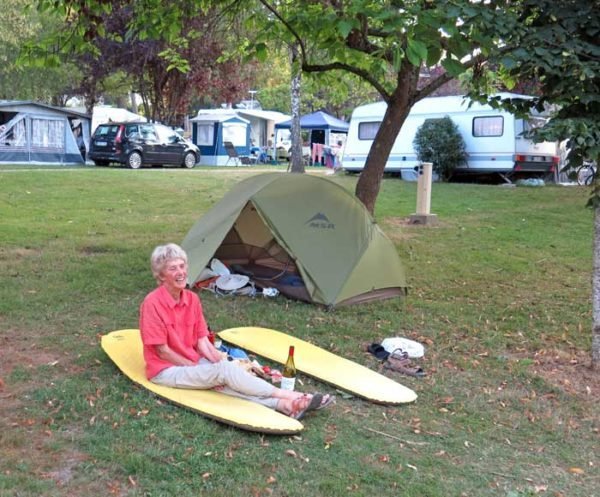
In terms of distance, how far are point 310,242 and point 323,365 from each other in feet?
6.60

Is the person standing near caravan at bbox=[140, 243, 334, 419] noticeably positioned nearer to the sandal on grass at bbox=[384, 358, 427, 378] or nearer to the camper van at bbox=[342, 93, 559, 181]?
the sandal on grass at bbox=[384, 358, 427, 378]

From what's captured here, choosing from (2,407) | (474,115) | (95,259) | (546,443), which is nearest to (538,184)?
(474,115)

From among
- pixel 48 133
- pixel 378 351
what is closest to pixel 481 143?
pixel 48 133

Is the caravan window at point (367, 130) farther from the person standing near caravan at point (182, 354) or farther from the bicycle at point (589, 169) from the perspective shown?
the person standing near caravan at point (182, 354)

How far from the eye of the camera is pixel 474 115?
17344 millimetres

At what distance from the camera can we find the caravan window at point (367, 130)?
62.7 feet

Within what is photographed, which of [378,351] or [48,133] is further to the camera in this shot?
[48,133]

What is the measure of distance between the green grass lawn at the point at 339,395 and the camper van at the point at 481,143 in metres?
7.34

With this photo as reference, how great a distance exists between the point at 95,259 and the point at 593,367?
544 cm

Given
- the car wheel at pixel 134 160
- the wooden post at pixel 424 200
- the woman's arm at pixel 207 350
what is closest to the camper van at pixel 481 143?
the wooden post at pixel 424 200

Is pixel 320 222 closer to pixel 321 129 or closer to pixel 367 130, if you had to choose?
pixel 367 130

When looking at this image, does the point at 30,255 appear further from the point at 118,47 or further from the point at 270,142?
the point at 270,142

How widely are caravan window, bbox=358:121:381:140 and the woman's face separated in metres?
15.7

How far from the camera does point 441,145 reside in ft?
56.5
